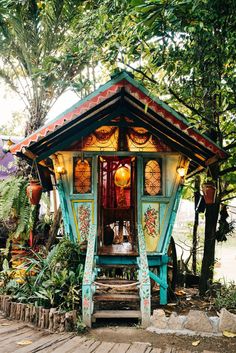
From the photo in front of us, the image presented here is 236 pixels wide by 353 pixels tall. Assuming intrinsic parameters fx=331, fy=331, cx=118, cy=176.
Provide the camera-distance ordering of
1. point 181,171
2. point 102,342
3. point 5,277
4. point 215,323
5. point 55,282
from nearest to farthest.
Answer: point 102,342 < point 215,323 < point 55,282 < point 5,277 < point 181,171

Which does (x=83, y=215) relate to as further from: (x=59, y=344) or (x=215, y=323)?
(x=215, y=323)

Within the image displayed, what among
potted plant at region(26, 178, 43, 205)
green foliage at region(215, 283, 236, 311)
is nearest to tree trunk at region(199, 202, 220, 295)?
green foliage at region(215, 283, 236, 311)

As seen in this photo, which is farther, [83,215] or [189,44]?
[83,215]

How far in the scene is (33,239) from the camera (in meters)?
9.58

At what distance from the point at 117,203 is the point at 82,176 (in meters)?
3.38

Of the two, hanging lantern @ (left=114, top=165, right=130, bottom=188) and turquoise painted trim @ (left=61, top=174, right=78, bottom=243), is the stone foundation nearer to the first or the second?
turquoise painted trim @ (left=61, top=174, right=78, bottom=243)

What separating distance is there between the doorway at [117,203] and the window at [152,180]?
872mm

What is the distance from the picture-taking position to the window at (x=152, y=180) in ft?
23.7

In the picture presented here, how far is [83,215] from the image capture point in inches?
284

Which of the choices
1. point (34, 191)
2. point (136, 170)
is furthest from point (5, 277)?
point (136, 170)

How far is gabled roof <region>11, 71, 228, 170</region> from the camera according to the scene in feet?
19.9

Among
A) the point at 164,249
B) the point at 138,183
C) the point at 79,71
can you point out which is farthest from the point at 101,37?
the point at 164,249

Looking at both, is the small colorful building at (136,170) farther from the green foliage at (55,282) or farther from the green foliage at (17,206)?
the green foliage at (17,206)

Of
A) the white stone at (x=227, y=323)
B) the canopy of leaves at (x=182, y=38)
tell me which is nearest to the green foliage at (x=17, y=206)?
the canopy of leaves at (x=182, y=38)
